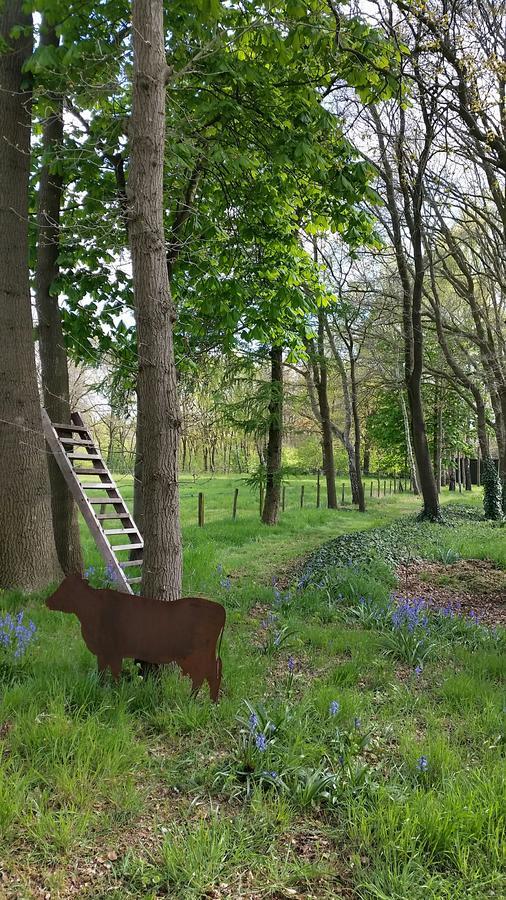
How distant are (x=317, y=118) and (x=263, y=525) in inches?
396

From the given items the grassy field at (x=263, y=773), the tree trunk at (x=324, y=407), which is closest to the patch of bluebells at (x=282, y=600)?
the grassy field at (x=263, y=773)

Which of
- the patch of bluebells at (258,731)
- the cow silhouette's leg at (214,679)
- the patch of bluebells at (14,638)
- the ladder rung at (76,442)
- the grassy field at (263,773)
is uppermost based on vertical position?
the ladder rung at (76,442)

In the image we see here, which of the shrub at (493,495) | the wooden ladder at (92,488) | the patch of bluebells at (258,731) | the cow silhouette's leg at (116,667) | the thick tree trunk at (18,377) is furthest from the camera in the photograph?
the shrub at (493,495)

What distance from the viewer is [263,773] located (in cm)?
297

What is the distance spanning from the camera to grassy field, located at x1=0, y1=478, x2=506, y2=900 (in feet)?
7.84

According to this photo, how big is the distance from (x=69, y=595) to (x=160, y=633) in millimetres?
924

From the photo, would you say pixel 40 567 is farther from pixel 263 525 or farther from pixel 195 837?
pixel 263 525

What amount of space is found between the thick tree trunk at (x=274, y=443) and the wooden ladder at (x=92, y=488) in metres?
7.20

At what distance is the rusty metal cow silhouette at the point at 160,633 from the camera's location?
3.69 metres

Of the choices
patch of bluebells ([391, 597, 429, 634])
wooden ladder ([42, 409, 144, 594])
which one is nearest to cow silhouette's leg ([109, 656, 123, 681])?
wooden ladder ([42, 409, 144, 594])

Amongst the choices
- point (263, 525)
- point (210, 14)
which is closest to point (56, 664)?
point (210, 14)

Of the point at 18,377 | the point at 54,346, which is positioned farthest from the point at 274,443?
the point at 18,377

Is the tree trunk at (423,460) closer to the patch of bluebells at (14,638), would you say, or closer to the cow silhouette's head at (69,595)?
the cow silhouette's head at (69,595)

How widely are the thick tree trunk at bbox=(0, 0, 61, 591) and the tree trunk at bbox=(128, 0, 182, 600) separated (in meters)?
2.46
